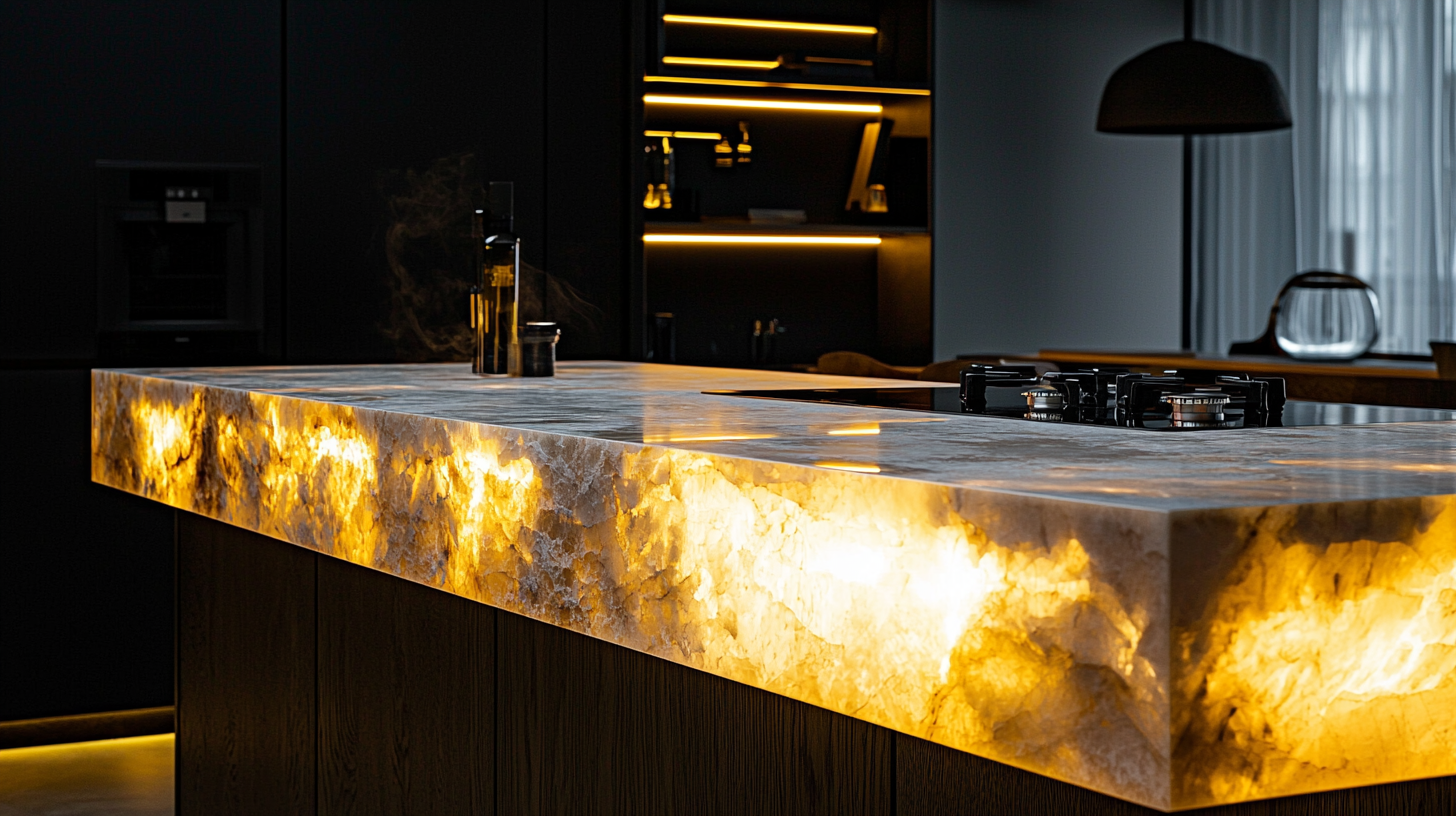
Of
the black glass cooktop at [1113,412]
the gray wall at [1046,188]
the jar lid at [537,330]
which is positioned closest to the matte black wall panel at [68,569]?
the jar lid at [537,330]

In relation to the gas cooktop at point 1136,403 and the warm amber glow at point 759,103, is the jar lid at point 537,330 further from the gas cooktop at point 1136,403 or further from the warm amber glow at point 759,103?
the warm amber glow at point 759,103

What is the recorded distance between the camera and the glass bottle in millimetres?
2730

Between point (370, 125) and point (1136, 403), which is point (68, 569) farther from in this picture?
point (1136, 403)

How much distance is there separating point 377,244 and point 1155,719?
376cm

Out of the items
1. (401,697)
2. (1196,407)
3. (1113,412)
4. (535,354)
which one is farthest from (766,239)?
(1196,407)

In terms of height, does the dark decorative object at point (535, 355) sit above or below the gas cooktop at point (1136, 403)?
above

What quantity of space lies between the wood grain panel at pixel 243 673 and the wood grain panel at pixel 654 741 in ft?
2.14

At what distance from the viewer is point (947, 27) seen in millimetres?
5445

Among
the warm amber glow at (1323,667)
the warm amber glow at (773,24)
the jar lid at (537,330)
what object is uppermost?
the warm amber glow at (773,24)

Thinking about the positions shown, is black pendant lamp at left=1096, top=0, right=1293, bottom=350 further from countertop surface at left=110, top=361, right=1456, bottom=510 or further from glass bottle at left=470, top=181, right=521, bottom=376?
countertop surface at left=110, top=361, right=1456, bottom=510

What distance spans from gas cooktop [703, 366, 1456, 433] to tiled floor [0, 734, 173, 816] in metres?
2.29

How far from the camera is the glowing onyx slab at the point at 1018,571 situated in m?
0.80

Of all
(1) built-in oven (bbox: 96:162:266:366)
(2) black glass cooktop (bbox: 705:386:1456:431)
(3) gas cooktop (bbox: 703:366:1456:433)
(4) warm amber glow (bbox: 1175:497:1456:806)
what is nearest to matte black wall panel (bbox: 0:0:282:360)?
(1) built-in oven (bbox: 96:162:266:366)

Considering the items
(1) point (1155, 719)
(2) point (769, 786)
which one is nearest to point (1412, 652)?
(1) point (1155, 719)
